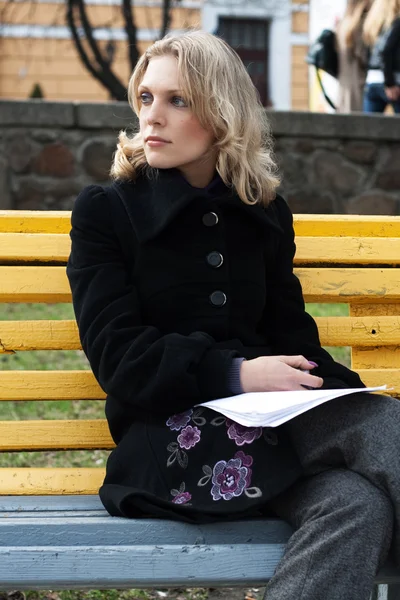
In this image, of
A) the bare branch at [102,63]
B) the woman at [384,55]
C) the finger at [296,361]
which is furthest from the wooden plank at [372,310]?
the bare branch at [102,63]

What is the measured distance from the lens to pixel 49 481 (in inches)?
101

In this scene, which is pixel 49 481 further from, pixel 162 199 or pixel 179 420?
pixel 162 199

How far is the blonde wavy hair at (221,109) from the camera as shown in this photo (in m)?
2.27

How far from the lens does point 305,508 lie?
2.05 metres

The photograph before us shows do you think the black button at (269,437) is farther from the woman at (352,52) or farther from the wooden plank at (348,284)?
the woman at (352,52)

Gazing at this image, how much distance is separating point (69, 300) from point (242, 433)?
683 mm

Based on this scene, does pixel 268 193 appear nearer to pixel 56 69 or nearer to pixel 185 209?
pixel 185 209

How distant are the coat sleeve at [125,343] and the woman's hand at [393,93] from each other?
5.47 m

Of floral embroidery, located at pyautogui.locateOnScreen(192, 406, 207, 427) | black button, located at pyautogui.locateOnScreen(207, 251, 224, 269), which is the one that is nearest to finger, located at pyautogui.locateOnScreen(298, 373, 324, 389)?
floral embroidery, located at pyautogui.locateOnScreen(192, 406, 207, 427)

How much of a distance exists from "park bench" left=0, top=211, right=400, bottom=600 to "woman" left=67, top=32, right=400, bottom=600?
0.07 metres

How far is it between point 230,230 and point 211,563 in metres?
0.76

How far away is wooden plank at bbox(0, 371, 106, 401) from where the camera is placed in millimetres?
2586

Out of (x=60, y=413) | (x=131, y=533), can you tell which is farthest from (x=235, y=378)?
(x=60, y=413)

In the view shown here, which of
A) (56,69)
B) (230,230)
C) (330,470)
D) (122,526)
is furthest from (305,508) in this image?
(56,69)
